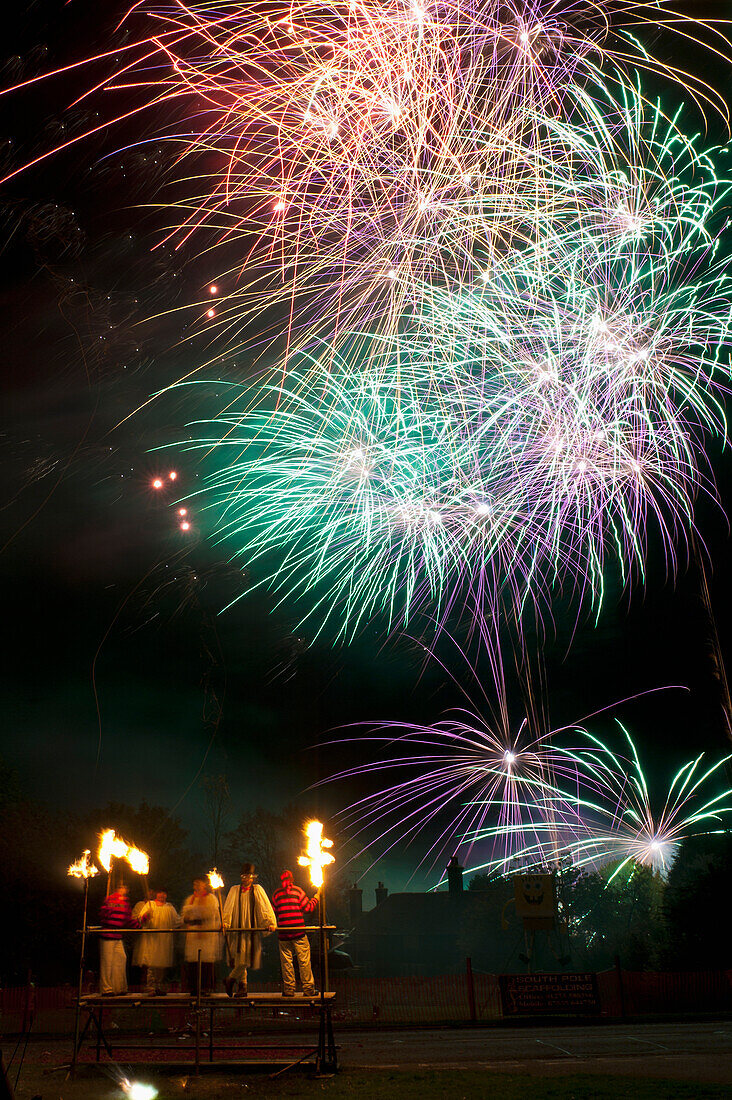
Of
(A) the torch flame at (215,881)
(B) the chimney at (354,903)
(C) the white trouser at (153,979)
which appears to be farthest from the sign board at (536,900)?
(B) the chimney at (354,903)

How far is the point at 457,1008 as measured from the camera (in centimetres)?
2434

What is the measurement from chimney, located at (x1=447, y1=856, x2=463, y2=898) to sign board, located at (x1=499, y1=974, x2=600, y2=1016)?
32989 mm

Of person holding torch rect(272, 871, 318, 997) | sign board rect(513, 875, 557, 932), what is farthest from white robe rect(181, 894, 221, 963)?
sign board rect(513, 875, 557, 932)

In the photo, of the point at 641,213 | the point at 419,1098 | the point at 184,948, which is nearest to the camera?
the point at 419,1098

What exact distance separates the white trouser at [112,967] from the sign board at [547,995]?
13.0 m

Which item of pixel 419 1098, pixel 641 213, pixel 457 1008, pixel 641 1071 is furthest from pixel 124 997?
pixel 457 1008

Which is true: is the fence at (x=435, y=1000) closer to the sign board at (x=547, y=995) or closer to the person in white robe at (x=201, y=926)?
the sign board at (x=547, y=995)

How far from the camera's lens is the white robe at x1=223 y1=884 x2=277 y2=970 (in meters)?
11.2

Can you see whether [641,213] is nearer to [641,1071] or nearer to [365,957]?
[641,1071]

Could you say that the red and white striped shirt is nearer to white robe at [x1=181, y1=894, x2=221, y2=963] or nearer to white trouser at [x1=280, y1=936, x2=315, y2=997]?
white trouser at [x1=280, y1=936, x2=315, y2=997]

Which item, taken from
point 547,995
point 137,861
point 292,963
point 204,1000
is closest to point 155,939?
point 137,861

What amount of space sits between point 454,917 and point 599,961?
34.2 ft

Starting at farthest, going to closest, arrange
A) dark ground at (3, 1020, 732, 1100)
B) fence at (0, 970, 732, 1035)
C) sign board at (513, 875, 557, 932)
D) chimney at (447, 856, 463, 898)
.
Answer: chimney at (447, 856, 463, 898) < sign board at (513, 875, 557, 932) < fence at (0, 970, 732, 1035) < dark ground at (3, 1020, 732, 1100)

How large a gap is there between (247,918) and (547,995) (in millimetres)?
13599
